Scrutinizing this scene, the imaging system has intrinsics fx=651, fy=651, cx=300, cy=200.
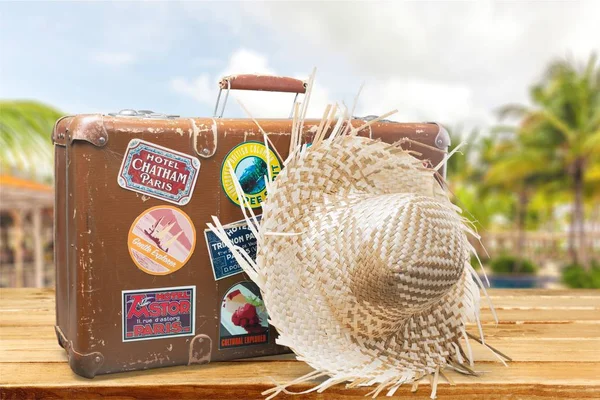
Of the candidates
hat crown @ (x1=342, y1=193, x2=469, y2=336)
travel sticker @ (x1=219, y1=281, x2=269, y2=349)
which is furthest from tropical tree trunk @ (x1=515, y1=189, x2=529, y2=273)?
hat crown @ (x1=342, y1=193, x2=469, y2=336)

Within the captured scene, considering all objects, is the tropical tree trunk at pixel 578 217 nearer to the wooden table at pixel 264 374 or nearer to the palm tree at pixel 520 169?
the palm tree at pixel 520 169

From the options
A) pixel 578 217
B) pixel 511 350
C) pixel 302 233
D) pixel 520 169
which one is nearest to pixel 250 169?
pixel 302 233

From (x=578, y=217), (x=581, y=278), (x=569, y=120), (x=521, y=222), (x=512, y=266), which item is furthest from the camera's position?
(x=521, y=222)

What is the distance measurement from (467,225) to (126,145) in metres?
0.73

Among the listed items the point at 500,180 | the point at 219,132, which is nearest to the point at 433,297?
the point at 219,132

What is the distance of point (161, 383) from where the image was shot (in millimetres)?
1266

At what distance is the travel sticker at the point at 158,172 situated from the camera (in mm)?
1307

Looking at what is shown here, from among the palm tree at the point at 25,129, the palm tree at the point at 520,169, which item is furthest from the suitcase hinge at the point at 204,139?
the palm tree at the point at 520,169

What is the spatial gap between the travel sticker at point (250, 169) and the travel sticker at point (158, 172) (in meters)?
0.07

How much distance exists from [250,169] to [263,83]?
21 centimetres

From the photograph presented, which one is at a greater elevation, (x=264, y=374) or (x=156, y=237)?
(x=156, y=237)

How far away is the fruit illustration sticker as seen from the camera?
4.36 ft

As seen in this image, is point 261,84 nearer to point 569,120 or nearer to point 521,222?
point 569,120

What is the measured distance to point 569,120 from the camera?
1363 cm
